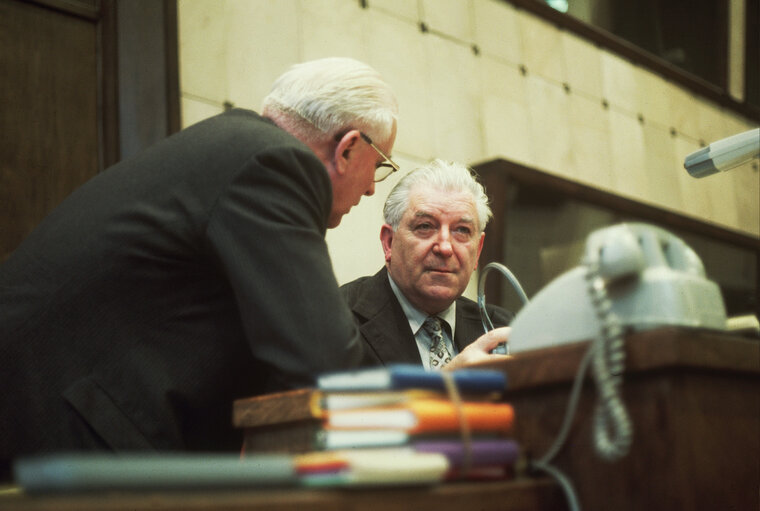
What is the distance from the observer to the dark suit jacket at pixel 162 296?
127 centimetres

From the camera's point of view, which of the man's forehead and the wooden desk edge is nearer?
the wooden desk edge

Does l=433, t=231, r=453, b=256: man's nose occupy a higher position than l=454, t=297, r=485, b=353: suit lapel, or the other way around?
l=433, t=231, r=453, b=256: man's nose

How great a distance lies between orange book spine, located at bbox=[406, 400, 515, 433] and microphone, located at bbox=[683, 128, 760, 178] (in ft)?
2.29

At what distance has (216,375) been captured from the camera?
1.34m

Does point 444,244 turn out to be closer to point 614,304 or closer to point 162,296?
point 162,296

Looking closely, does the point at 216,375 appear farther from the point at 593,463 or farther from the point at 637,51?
the point at 637,51

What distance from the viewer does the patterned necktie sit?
238cm

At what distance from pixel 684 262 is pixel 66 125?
76.9 inches

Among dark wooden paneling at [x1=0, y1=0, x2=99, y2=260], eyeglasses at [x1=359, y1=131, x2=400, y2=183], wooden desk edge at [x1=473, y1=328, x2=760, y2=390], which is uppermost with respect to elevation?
dark wooden paneling at [x1=0, y1=0, x2=99, y2=260]

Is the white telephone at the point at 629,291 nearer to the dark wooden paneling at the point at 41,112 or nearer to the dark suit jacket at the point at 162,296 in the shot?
the dark suit jacket at the point at 162,296

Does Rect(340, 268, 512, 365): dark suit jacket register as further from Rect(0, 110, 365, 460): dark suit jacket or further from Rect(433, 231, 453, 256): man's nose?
Rect(0, 110, 365, 460): dark suit jacket

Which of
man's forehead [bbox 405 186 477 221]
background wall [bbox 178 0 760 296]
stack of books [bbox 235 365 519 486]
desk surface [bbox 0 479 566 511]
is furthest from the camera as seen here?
background wall [bbox 178 0 760 296]

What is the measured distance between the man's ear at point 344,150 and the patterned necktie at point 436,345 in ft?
2.69

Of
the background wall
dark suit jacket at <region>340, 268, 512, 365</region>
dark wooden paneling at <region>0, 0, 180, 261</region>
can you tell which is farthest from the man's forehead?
dark wooden paneling at <region>0, 0, 180, 261</region>
